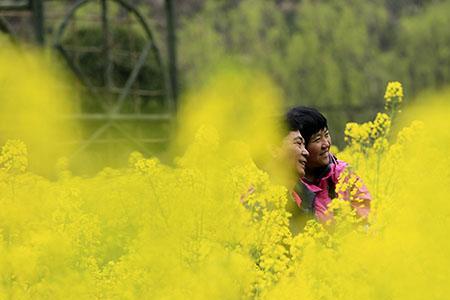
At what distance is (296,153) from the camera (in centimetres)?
458

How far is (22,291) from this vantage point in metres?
3.37

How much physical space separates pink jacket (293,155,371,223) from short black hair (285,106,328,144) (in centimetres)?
14

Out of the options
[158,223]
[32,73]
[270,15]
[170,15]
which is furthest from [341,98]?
[158,223]

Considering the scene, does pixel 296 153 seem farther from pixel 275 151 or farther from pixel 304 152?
pixel 275 151

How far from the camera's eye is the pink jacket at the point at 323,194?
14.8 feet

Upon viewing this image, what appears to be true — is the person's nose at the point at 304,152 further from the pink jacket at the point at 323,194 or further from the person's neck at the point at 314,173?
the person's neck at the point at 314,173

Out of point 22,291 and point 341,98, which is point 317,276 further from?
point 341,98

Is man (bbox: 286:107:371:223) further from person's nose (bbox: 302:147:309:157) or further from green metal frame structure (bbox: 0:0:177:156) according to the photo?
green metal frame structure (bbox: 0:0:177:156)

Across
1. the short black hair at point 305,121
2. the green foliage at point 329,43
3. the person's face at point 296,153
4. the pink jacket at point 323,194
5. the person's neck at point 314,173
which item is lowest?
the pink jacket at point 323,194

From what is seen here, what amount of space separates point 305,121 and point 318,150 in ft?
0.39

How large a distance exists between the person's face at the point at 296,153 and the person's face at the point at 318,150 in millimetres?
200

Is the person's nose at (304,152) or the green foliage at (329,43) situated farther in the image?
the green foliage at (329,43)

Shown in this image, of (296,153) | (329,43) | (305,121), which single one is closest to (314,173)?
(305,121)

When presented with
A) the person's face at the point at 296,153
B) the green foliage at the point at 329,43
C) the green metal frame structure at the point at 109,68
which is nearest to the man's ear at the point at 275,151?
the person's face at the point at 296,153
